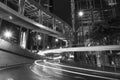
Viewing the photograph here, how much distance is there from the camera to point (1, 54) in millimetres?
12422

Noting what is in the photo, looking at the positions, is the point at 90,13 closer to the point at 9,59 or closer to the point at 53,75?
the point at 9,59

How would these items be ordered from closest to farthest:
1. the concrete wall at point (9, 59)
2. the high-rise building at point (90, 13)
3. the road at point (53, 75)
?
the road at point (53, 75) → the concrete wall at point (9, 59) → the high-rise building at point (90, 13)

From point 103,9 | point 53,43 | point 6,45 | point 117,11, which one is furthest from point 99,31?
point 53,43

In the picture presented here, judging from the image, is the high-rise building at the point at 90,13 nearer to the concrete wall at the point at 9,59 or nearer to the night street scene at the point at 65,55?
the night street scene at the point at 65,55

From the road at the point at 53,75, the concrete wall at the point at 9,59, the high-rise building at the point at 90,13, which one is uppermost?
the high-rise building at the point at 90,13

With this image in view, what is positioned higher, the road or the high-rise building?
the high-rise building

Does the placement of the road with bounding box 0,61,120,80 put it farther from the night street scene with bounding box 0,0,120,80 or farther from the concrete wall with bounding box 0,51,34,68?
the concrete wall with bounding box 0,51,34,68

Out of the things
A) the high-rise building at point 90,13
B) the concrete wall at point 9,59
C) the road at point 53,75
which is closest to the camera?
the road at point 53,75

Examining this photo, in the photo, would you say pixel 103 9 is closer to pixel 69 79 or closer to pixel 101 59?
pixel 101 59

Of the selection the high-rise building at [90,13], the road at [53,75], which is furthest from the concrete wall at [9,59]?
the high-rise building at [90,13]

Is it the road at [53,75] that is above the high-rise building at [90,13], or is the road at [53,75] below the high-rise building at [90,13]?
below

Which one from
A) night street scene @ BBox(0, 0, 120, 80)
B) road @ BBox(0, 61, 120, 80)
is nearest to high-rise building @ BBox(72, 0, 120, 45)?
night street scene @ BBox(0, 0, 120, 80)

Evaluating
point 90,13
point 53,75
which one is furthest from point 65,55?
point 53,75

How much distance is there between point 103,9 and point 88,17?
14.1 feet
